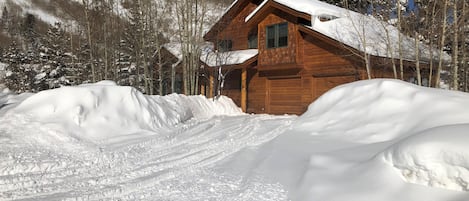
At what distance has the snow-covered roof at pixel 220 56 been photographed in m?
17.3

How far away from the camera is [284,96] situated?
17.0 meters

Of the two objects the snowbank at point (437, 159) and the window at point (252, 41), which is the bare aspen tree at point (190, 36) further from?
the snowbank at point (437, 159)

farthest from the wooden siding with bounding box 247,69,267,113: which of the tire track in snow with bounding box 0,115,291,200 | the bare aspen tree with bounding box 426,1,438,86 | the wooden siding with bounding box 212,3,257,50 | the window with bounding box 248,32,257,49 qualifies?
the tire track in snow with bounding box 0,115,291,200

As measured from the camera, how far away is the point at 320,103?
8.45 metres

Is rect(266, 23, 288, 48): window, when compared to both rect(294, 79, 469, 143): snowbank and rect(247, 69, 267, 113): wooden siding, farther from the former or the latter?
rect(294, 79, 469, 143): snowbank

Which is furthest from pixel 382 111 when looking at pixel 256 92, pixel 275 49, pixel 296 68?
pixel 256 92

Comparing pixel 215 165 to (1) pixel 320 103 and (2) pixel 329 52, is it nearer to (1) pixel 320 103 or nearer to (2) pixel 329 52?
(1) pixel 320 103

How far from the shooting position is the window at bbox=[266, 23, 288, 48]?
1602 centimetres

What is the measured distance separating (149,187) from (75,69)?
29895 mm

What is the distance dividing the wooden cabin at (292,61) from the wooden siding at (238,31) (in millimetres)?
87

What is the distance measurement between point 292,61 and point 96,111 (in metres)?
9.35

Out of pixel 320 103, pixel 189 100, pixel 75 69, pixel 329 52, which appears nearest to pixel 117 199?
pixel 320 103

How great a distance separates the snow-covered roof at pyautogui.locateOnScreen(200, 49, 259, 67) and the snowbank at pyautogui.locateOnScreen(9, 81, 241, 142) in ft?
22.7

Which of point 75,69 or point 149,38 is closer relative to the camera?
point 149,38
